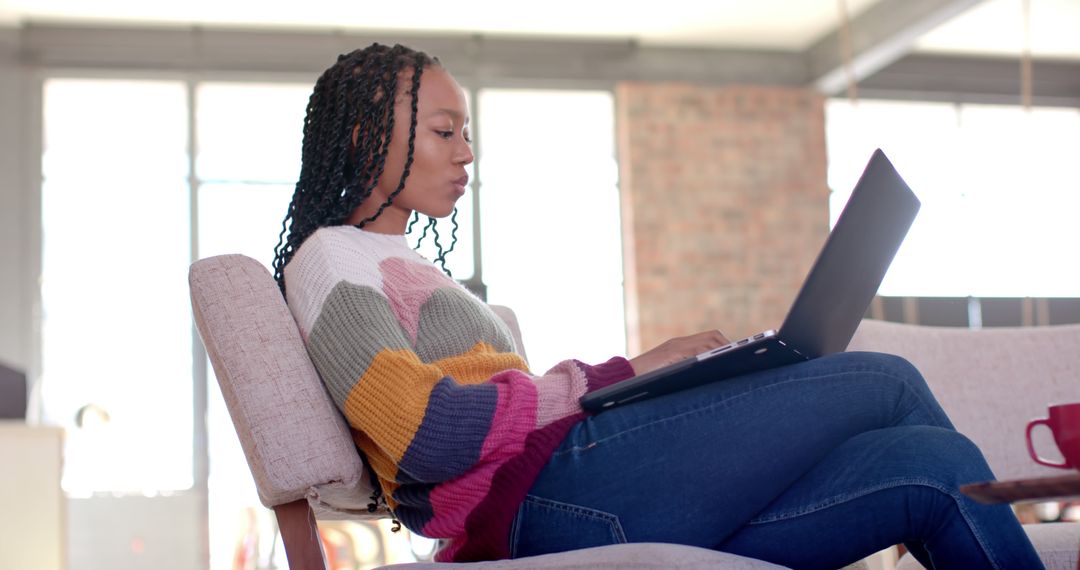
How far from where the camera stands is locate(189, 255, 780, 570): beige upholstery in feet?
4.86

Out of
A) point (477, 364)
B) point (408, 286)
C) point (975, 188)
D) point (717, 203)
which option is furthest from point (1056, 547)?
point (975, 188)

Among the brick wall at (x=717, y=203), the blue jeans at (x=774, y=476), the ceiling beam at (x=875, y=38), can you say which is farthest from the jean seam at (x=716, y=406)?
the brick wall at (x=717, y=203)

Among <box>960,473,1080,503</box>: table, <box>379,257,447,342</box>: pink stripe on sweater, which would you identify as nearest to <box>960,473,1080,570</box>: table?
<box>960,473,1080,503</box>: table

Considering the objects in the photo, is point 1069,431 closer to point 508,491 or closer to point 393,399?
point 508,491

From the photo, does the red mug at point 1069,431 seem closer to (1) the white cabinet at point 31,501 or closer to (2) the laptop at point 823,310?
(2) the laptop at point 823,310

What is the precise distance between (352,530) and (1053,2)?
17.0 ft

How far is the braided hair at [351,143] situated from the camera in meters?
1.81

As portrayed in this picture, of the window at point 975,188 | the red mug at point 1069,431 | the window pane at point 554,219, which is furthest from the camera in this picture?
the window at point 975,188

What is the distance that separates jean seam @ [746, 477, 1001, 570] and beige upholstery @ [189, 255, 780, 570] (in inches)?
12.4

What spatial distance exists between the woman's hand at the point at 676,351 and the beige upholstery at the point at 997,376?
2.64ft

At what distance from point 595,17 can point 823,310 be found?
6.39 metres

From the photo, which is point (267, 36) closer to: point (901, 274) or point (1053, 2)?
point (901, 274)

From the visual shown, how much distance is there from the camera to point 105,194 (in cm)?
731

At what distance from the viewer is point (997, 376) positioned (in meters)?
2.36
